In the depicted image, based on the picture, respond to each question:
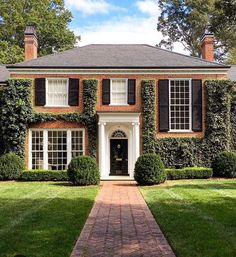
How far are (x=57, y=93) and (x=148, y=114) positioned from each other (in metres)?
5.55

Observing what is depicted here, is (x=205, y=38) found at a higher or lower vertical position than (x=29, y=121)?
higher

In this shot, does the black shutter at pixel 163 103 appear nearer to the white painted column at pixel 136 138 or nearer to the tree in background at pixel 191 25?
the white painted column at pixel 136 138

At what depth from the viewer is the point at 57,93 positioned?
26.9 meters

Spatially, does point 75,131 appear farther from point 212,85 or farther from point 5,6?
point 5,6

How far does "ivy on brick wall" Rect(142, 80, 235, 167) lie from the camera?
26.7 meters

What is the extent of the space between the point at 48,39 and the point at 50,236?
142ft

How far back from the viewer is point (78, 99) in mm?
26922

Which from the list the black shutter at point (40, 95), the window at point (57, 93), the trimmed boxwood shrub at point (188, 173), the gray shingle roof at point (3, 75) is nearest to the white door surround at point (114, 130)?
the trimmed boxwood shrub at point (188, 173)

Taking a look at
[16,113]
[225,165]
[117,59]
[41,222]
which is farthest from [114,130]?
[41,222]

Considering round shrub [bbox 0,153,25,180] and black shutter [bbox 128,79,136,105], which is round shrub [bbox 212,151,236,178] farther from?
round shrub [bbox 0,153,25,180]

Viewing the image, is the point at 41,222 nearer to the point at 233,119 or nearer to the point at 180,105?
the point at 180,105

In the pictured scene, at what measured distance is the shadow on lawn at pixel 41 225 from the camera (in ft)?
24.8

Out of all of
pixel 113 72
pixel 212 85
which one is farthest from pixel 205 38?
pixel 113 72

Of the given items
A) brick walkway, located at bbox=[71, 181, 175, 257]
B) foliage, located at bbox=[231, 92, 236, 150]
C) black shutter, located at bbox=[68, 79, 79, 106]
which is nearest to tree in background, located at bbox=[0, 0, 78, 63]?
black shutter, located at bbox=[68, 79, 79, 106]
